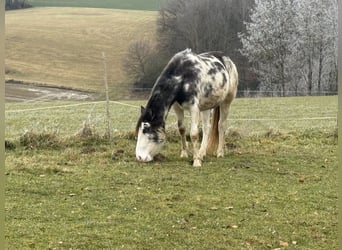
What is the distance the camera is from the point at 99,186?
21.9 ft

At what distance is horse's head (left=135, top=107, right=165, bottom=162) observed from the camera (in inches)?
312

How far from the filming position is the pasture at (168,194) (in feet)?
15.5

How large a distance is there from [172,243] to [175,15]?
34600mm

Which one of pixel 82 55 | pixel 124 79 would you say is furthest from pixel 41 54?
pixel 124 79

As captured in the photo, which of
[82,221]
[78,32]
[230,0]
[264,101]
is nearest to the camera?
[82,221]

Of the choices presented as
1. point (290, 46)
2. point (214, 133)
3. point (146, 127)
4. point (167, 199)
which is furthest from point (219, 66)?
point (290, 46)

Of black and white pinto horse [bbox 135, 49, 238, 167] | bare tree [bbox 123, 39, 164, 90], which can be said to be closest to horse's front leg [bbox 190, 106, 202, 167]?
black and white pinto horse [bbox 135, 49, 238, 167]

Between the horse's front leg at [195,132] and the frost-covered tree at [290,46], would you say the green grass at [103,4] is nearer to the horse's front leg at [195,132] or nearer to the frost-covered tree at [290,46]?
the frost-covered tree at [290,46]

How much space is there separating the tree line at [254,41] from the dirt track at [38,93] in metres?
3.93

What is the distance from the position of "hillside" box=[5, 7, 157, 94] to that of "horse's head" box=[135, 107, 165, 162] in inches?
985

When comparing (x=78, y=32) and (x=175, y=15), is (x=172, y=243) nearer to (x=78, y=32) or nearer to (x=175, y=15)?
(x=175, y=15)

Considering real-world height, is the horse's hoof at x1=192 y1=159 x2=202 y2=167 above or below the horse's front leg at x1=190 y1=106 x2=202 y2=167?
below

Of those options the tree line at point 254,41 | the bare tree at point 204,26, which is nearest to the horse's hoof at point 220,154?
the tree line at point 254,41

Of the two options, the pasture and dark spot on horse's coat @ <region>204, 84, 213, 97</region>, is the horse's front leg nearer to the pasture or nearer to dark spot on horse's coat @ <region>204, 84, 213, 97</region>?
the pasture
